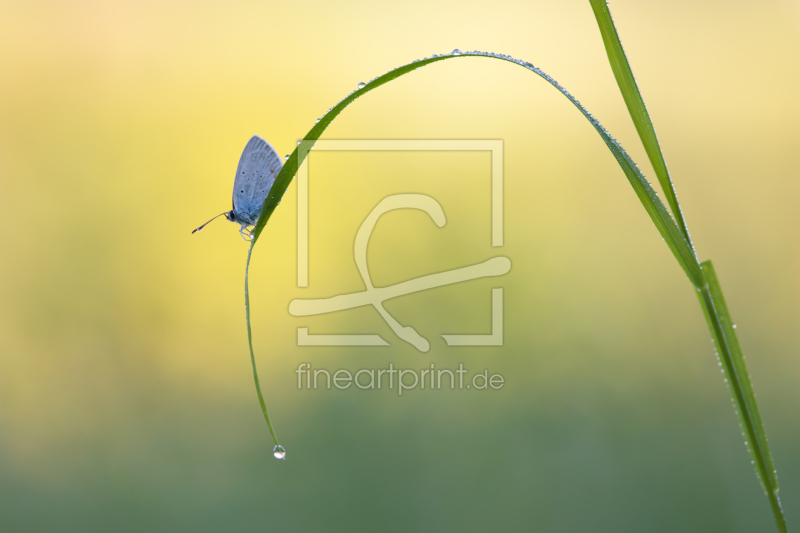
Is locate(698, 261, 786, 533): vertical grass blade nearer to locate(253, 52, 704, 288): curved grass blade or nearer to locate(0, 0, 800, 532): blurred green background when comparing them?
locate(253, 52, 704, 288): curved grass blade

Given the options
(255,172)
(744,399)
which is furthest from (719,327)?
(255,172)

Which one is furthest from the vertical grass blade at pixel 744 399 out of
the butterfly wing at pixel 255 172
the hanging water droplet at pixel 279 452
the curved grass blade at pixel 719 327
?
the butterfly wing at pixel 255 172

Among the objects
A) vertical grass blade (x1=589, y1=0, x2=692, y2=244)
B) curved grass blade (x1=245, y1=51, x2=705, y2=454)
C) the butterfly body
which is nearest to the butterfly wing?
the butterfly body

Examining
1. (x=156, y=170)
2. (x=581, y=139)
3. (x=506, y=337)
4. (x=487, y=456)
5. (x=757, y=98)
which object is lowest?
(x=487, y=456)

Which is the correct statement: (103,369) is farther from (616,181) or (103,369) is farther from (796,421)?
(796,421)

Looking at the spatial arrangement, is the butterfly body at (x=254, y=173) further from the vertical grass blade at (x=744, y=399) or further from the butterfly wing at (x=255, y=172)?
the vertical grass blade at (x=744, y=399)

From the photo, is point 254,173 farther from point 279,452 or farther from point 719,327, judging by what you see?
point 719,327

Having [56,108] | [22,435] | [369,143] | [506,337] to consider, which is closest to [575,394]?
[506,337]
